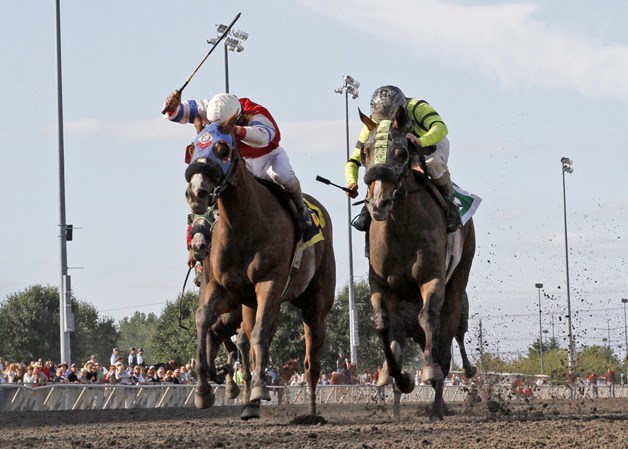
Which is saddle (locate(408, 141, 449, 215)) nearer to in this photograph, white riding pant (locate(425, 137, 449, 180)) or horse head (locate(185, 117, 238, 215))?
white riding pant (locate(425, 137, 449, 180))

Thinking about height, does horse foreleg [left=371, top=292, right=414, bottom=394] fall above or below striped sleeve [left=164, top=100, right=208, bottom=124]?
below

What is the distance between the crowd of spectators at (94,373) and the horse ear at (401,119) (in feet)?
30.5

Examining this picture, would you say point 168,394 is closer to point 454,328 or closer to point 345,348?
point 454,328

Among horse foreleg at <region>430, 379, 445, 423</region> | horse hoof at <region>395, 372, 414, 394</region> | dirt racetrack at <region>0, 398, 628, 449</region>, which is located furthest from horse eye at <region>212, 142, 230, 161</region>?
horse foreleg at <region>430, 379, 445, 423</region>

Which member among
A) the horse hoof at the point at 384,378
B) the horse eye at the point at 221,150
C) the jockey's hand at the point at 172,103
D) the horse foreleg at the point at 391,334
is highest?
the jockey's hand at the point at 172,103

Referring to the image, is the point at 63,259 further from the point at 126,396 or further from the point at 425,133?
the point at 425,133

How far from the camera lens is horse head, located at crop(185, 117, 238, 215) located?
452 inches

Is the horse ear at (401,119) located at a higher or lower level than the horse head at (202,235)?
higher

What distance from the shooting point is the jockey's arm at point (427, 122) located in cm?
1283

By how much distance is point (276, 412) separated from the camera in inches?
740

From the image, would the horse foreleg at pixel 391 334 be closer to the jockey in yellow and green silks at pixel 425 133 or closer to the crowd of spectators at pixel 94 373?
the jockey in yellow and green silks at pixel 425 133

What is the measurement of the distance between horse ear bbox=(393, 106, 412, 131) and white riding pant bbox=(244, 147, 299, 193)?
4.19 ft

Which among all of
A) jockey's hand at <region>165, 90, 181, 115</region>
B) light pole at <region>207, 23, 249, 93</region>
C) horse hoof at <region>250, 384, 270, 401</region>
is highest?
light pole at <region>207, 23, 249, 93</region>

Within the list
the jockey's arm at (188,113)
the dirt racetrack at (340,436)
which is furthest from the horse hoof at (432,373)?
the jockey's arm at (188,113)
